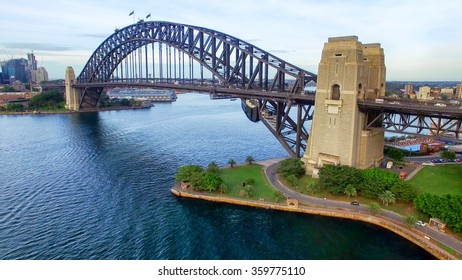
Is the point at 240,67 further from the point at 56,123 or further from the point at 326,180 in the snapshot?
the point at 56,123

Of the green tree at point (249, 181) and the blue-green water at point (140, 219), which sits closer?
the blue-green water at point (140, 219)

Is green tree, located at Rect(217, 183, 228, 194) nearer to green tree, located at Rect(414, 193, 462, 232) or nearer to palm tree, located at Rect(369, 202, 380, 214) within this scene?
palm tree, located at Rect(369, 202, 380, 214)

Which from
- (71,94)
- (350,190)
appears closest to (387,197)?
(350,190)

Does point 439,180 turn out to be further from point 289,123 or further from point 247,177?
point 247,177

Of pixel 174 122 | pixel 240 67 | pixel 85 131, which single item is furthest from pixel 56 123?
pixel 240 67

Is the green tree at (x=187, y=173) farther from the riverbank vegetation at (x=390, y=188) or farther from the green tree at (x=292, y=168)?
the riverbank vegetation at (x=390, y=188)

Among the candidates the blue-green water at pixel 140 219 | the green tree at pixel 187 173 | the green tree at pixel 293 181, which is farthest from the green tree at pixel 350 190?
the green tree at pixel 187 173

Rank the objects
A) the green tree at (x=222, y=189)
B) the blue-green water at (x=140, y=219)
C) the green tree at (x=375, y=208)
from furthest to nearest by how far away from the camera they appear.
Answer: the green tree at (x=222, y=189)
the green tree at (x=375, y=208)
the blue-green water at (x=140, y=219)
